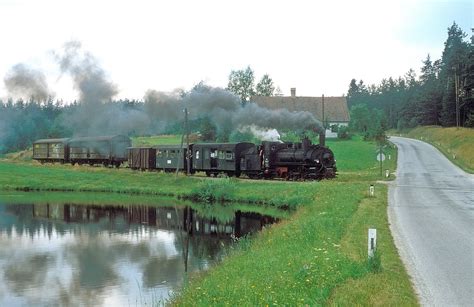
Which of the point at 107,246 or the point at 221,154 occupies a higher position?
the point at 221,154

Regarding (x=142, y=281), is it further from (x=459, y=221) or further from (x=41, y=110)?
(x=41, y=110)

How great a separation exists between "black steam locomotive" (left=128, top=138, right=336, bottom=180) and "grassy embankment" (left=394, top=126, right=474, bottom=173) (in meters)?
18.1

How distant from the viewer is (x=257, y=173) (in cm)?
5194

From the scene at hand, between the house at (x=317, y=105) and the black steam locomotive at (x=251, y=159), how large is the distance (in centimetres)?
4098

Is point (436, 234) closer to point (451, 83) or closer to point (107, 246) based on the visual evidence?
point (107, 246)

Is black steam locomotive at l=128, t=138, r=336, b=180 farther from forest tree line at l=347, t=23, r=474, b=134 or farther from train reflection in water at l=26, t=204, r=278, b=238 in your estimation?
forest tree line at l=347, t=23, r=474, b=134

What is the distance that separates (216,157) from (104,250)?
1162 inches

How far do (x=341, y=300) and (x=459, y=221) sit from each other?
46.7 feet

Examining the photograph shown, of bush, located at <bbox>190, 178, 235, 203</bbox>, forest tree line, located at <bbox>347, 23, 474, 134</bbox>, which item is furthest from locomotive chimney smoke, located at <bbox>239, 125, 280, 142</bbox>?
forest tree line, located at <bbox>347, 23, 474, 134</bbox>

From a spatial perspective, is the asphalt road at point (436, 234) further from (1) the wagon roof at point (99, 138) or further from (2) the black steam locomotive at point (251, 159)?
(1) the wagon roof at point (99, 138)

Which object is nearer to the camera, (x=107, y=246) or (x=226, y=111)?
(x=107, y=246)

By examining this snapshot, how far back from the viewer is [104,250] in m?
26.1

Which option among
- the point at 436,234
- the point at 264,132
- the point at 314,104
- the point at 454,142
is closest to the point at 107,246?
the point at 436,234

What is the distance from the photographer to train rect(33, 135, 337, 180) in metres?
47.2
